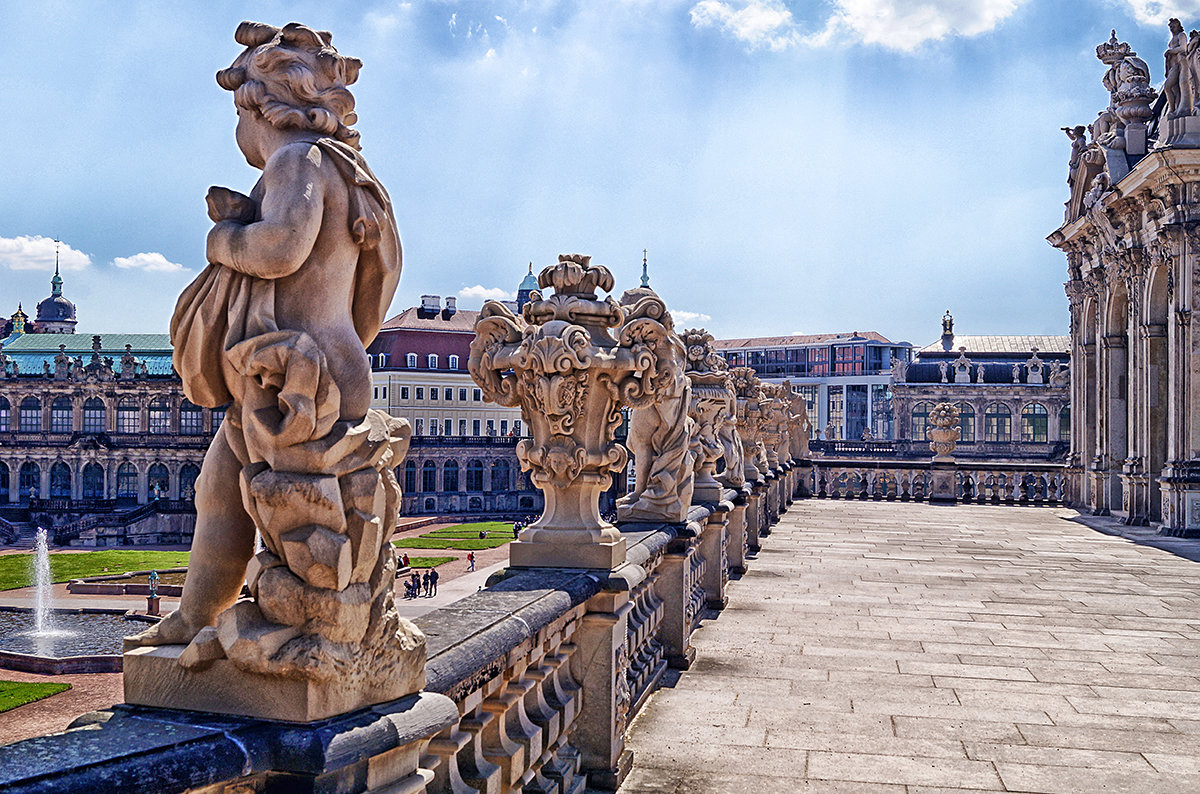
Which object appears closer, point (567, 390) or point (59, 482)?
point (567, 390)

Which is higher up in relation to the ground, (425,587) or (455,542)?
(425,587)

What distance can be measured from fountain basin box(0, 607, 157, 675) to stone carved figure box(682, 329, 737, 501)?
2023 centimetres

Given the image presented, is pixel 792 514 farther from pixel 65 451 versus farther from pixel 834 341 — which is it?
pixel 834 341

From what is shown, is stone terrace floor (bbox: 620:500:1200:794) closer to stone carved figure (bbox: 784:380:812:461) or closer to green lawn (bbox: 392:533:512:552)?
stone carved figure (bbox: 784:380:812:461)

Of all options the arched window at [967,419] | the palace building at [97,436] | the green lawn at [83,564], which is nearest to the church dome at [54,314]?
the palace building at [97,436]

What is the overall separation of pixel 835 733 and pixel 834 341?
103389mm

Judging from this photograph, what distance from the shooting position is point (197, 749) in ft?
7.26

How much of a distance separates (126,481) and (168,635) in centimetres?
8362

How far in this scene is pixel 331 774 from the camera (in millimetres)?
2406

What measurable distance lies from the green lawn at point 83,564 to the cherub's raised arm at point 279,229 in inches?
1865

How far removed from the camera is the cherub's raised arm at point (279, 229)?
2.60 m

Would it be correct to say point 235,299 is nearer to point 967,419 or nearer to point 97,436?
point 967,419

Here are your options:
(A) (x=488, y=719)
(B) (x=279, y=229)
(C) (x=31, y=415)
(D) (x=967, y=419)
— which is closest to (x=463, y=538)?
(D) (x=967, y=419)

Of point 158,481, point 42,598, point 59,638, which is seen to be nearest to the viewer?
point 59,638
